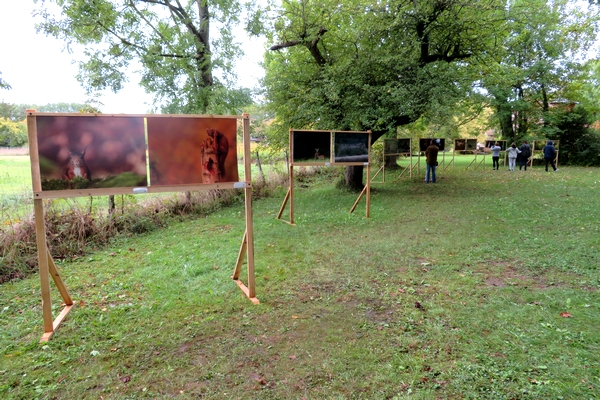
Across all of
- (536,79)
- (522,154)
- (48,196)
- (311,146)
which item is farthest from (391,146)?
(48,196)

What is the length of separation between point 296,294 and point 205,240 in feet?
10.9

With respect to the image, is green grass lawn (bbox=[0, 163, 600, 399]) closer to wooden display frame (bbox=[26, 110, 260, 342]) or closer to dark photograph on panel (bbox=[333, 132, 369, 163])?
wooden display frame (bbox=[26, 110, 260, 342])

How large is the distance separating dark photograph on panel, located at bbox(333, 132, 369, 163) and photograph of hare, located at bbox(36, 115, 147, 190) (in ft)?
19.5

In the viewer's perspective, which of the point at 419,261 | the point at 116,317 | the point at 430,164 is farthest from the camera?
the point at 430,164

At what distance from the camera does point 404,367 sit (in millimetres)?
3033

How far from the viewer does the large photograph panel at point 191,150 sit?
4086 millimetres

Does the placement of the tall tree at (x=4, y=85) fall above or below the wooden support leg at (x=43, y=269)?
above

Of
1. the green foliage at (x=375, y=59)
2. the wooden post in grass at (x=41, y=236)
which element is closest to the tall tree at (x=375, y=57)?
the green foliage at (x=375, y=59)

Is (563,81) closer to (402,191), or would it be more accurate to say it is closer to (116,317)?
(402,191)

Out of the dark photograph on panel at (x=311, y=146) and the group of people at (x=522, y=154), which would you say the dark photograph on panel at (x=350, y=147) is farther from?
the group of people at (x=522, y=154)

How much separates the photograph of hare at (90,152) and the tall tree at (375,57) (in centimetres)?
797

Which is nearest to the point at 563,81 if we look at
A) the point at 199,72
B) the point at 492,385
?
the point at 199,72

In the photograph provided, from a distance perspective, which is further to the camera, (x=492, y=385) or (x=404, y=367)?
(x=404, y=367)

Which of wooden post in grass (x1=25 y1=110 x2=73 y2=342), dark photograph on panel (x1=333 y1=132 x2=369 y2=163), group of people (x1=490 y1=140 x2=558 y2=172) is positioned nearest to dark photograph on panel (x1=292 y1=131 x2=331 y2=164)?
dark photograph on panel (x1=333 y1=132 x2=369 y2=163)
